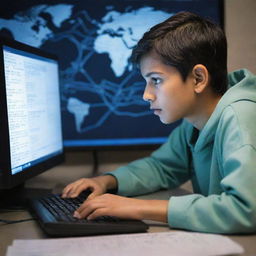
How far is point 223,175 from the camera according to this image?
2.65 ft

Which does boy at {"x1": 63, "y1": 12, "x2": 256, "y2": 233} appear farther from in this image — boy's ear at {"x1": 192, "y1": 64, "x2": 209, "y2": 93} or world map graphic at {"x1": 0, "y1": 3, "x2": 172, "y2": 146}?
world map graphic at {"x1": 0, "y1": 3, "x2": 172, "y2": 146}

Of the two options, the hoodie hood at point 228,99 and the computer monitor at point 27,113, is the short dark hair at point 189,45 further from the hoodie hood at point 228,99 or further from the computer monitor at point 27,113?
the computer monitor at point 27,113

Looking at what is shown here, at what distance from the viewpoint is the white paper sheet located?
0.58 metres

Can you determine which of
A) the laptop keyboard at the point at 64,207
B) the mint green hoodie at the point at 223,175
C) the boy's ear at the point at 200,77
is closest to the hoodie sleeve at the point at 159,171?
the mint green hoodie at the point at 223,175

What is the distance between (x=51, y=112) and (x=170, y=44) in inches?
18.2

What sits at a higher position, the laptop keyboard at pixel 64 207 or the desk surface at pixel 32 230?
the laptop keyboard at pixel 64 207

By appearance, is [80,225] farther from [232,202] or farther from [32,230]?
[232,202]

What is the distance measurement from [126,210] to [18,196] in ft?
1.32

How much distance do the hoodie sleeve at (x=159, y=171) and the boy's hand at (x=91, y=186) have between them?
0.11 ft

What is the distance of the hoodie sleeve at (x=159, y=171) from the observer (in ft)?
3.40

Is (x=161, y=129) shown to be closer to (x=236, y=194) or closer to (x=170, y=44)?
(x=170, y=44)

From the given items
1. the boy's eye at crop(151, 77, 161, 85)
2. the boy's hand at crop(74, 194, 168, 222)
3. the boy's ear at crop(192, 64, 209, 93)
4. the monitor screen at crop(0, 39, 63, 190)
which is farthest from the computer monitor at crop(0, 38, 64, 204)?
the boy's ear at crop(192, 64, 209, 93)

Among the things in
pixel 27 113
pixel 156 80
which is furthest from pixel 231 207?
pixel 27 113

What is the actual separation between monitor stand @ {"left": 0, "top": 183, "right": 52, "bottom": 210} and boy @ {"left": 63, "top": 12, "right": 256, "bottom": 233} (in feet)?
0.38
